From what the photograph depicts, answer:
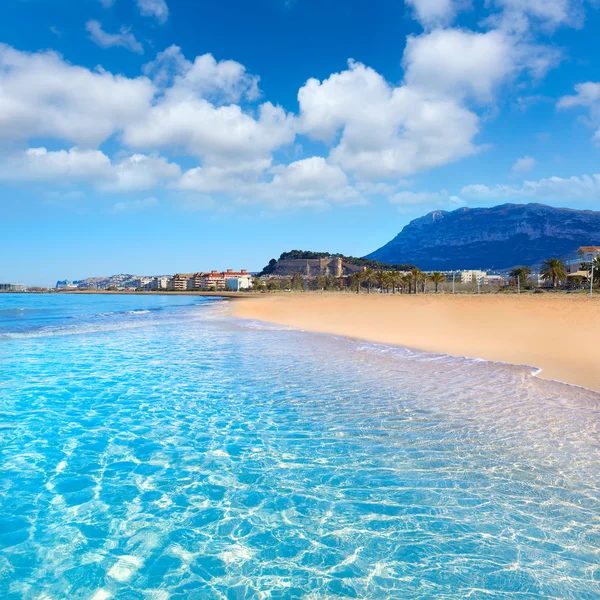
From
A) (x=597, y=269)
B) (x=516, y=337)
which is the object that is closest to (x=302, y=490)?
(x=516, y=337)

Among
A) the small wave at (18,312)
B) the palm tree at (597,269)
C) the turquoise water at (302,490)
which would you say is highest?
the palm tree at (597,269)

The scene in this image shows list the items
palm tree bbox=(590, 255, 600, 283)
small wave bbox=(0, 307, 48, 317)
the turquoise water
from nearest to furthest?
the turquoise water < small wave bbox=(0, 307, 48, 317) < palm tree bbox=(590, 255, 600, 283)

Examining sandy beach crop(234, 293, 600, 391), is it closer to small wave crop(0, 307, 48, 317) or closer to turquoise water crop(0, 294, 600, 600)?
turquoise water crop(0, 294, 600, 600)

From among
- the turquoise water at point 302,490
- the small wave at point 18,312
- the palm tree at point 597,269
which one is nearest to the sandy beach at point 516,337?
the turquoise water at point 302,490

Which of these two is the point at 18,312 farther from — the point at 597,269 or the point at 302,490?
the point at 597,269

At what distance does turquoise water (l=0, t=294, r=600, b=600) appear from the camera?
12.3 feet

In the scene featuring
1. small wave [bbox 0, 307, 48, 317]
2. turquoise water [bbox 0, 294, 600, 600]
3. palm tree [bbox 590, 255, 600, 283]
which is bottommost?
turquoise water [bbox 0, 294, 600, 600]

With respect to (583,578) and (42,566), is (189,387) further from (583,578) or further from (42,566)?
(583,578)

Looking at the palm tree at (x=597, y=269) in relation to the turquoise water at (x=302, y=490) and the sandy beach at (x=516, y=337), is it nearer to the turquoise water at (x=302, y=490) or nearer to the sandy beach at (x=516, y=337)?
the sandy beach at (x=516, y=337)

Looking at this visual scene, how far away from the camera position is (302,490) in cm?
532

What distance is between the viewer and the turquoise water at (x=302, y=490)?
376cm

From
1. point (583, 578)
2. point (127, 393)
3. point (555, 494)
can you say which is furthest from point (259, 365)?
point (583, 578)

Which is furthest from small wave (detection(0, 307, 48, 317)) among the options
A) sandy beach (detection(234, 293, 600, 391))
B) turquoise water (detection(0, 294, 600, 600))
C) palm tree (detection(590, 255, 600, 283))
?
palm tree (detection(590, 255, 600, 283))

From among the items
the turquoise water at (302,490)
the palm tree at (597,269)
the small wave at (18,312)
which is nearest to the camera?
the turquoise water at (302,490)
